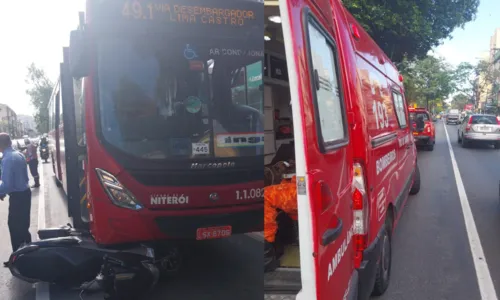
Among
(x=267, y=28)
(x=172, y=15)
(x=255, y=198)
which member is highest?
(x=172, y=15)

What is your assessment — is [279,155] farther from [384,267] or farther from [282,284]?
[282,284]

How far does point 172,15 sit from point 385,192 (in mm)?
2714

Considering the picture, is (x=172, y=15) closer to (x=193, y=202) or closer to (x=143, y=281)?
(x=193, y=202)

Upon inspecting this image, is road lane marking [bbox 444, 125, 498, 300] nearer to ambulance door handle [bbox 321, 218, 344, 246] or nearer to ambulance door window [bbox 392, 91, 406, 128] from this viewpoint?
ambulance door window [bbox 392, 91, 406, 128]

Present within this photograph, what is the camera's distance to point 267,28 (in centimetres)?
318

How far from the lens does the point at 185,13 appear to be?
14.3 feet

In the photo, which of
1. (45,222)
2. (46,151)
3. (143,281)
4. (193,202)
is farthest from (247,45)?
(46,151)

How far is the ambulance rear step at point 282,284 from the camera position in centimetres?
243

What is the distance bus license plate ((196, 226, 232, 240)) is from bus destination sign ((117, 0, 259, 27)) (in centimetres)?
216

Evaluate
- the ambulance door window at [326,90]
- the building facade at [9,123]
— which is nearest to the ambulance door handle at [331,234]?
the ambulance door window at [326,90]

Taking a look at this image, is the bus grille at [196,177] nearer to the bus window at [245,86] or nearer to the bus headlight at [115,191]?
the bus headlight at [115,191]

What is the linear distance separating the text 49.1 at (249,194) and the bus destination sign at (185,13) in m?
1.80

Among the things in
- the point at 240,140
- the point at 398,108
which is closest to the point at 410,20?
the point at 398,108

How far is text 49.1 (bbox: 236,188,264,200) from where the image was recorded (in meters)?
4.58
